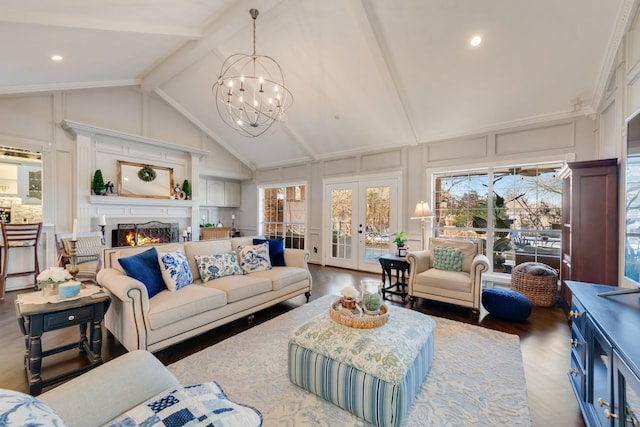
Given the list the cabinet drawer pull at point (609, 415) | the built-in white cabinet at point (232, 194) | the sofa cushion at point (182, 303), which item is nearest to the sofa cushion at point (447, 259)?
the cabinet drawer pull at point (609, 415)

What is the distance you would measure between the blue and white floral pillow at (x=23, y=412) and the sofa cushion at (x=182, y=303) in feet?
5.80

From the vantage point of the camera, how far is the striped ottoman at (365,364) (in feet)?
5.21

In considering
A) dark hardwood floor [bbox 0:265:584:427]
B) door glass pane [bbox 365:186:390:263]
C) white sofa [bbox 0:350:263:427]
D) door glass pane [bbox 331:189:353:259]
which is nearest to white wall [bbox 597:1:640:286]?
dark hardwood floor [bbox 0:265:584:427]

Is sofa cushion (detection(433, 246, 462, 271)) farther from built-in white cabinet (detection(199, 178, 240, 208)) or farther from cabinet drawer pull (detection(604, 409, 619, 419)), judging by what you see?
built-in white cabinet (detection(199, 178, 240, 208))

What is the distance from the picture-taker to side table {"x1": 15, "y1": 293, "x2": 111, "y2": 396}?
6.19ft

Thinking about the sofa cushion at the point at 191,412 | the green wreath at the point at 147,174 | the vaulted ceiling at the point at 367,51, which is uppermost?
the vaulted ceiling at the point at 367,51

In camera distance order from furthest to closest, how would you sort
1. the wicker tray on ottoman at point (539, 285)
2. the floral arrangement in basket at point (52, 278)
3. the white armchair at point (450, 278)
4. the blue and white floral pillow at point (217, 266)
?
the wicker tray on ottoman at point (539, 285) < the white armchair at point (450, 278) < the blue and white floral pillow at point (217, 266) < the floral arrangement in basket at point (52, 278)

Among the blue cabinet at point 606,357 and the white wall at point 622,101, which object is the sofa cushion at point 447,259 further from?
the blue cabinet at point 606,357

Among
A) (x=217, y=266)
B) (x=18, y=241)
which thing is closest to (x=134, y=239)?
(x=18, y=241)

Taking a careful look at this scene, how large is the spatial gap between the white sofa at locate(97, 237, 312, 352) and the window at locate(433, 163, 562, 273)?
3.16 meters

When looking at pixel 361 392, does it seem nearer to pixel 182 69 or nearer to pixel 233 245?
pixel 233 245

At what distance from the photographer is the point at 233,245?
147 inches

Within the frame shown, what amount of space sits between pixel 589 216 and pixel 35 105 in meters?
8.12

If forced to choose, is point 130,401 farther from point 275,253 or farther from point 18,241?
point 18,241
